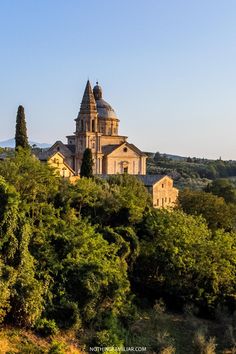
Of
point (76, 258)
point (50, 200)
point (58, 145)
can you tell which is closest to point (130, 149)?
point (58, 145)

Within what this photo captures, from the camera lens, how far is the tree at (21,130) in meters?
35.1

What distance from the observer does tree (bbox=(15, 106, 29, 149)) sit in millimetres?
35066

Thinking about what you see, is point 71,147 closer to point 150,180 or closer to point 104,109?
point 104,109

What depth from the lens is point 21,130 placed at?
35.2 meters

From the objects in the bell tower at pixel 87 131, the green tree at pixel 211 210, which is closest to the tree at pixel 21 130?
the green tree at pixel 211 210

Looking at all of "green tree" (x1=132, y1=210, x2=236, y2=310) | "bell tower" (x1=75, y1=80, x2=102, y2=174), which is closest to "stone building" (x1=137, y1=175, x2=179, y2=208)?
"bell tower" (x1=75, y1=80, x2=102, y2=174)

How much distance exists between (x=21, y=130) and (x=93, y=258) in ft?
64.7

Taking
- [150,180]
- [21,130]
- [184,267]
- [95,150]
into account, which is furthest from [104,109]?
[184,267]

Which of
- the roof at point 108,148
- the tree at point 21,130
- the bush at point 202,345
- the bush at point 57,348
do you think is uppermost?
the roof at point 108,148

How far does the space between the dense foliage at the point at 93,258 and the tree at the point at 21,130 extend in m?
11.7

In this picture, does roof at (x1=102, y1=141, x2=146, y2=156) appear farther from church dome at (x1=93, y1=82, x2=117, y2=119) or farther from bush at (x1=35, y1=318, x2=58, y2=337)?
bush at (x1=35, y1=318, x2=58, y2=337)

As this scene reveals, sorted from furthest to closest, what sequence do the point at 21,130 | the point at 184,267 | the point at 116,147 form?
1. the point at 116,147
2. the point at 21,130
3. the point at 184,267

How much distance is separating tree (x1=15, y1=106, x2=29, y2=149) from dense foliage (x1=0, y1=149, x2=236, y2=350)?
11.7 metres

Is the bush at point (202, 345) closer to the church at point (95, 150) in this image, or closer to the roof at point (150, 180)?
the roof at point (150, 180)
